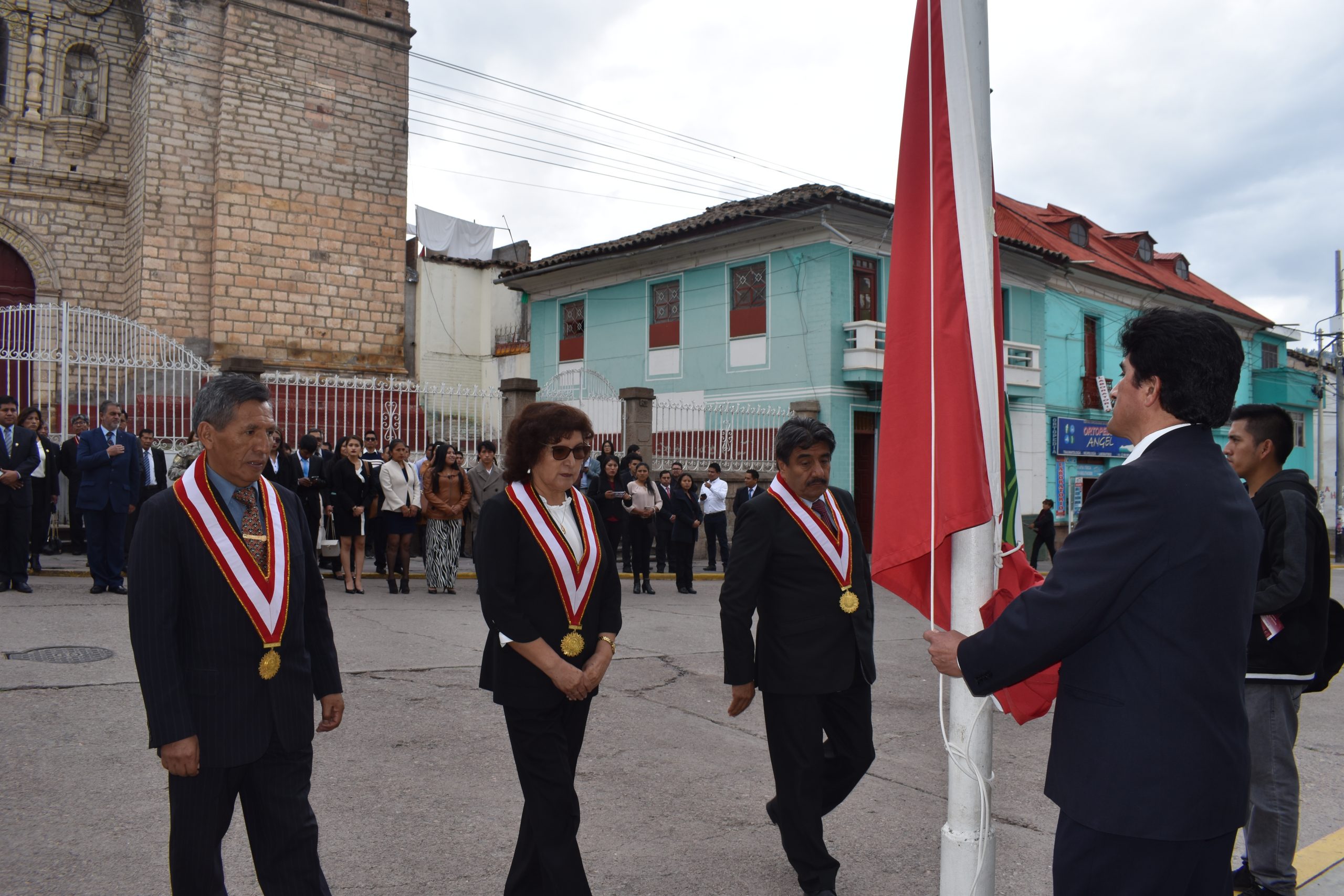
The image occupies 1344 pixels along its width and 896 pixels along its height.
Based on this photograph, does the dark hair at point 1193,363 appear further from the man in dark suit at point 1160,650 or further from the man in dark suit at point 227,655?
the man in dark suit at point 227,655

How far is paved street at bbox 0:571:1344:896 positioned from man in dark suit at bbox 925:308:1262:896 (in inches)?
75.3

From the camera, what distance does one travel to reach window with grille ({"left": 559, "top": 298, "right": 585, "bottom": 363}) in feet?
85.4

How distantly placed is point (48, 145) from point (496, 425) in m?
12.0

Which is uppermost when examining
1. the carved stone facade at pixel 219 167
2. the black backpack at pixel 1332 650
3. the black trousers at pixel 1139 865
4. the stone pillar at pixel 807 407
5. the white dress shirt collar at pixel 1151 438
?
the carved stone facade at pixel 219 167

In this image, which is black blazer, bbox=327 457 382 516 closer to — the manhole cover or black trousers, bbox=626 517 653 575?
black trousers, bbox=626 517 653 575

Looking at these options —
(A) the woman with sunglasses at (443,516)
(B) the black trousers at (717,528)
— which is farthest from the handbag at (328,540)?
(B) the black trousers at (717,528)

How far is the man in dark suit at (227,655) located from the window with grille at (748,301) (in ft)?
63.7

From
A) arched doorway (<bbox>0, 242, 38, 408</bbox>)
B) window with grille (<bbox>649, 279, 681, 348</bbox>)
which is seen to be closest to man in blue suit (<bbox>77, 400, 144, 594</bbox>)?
arched doorway (<bbox>0, 242, 38, 408</bbox>)

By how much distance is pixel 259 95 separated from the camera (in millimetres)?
20625

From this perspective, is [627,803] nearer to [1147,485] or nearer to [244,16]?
[1147,485]

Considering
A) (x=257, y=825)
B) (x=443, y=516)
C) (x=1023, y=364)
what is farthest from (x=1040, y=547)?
(x=257, y=825)

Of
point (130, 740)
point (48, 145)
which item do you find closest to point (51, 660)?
point (130, 740)

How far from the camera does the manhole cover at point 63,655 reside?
7055mm

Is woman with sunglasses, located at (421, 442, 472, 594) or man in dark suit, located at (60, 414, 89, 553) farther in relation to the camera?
man in dark suit, located at (60, 414, 89, 553)
